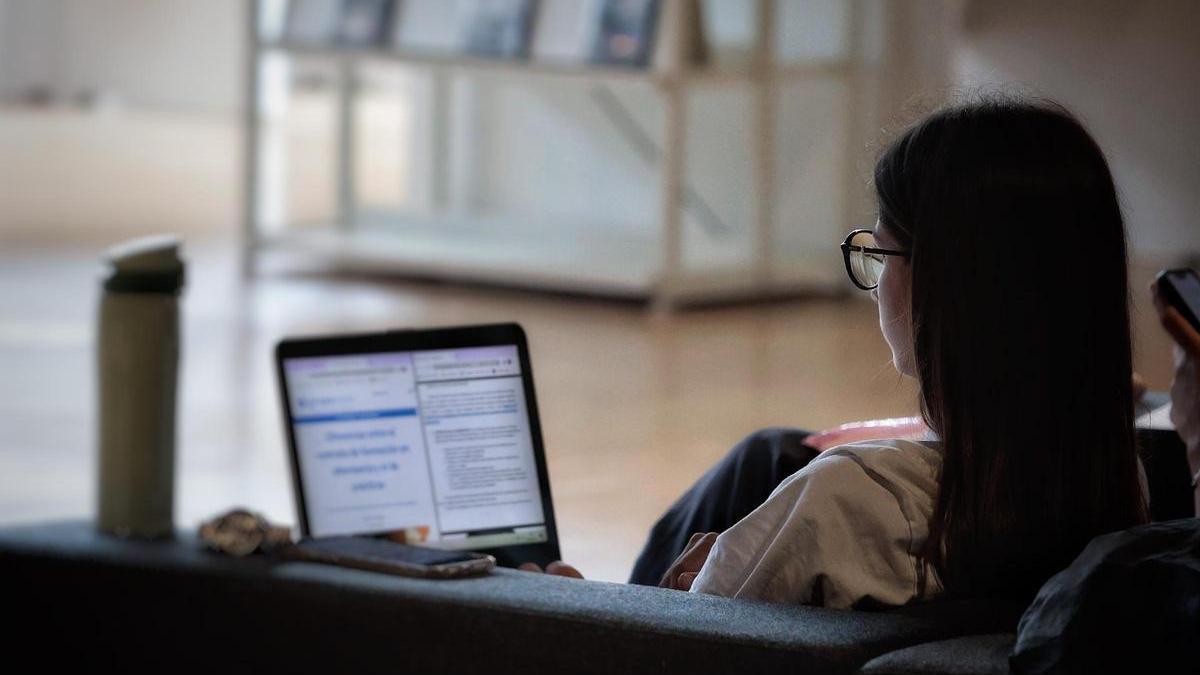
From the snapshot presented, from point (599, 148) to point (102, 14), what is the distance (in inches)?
109

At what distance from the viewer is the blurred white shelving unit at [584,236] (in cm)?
594

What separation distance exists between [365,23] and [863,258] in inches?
215

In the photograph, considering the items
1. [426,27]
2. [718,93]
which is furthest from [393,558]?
[718,93]

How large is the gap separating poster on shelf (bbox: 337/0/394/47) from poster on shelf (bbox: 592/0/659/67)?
929 millimetres

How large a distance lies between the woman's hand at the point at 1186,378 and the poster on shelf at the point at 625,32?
4408 mm

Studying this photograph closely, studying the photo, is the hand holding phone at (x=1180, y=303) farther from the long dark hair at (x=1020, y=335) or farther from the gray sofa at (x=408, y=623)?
the gray sofa at (x=408, y=623)

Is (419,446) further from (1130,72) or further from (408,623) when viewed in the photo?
(1130,72)

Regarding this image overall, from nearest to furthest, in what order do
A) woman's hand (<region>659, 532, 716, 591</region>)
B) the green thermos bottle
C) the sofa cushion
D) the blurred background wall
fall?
the sofa cushion, woman's hand (<region>659, 532, 716, 591</region>), the green thermos bottle, the blurred background wall

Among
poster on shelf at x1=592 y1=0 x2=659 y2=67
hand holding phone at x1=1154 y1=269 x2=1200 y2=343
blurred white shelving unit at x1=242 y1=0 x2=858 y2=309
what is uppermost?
poster on shelf at x1=592 y1=0 x2=659 y2=67

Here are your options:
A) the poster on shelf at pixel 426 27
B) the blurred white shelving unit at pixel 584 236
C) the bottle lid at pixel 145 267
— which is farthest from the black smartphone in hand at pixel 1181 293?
the poster on shelf at pixel 426 27

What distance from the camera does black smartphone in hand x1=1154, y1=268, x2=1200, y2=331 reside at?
158 centimetres

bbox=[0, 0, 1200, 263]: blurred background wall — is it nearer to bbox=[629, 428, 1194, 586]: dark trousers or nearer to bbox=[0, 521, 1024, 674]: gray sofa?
bbox=[629, 428, 1194, 586]: dark trousers

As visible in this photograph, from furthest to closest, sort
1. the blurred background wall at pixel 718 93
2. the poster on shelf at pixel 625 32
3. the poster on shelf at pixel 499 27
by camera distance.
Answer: the poster on shelf at pixel 499 27
the blurred background wall at pixel 718 93
the poster on shelf at pixel 625 32

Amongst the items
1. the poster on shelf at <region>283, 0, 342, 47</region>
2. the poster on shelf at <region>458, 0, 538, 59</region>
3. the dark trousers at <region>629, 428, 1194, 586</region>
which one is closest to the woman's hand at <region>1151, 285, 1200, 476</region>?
the dark trousers at <region>629, 428, 1194, 586</region>
